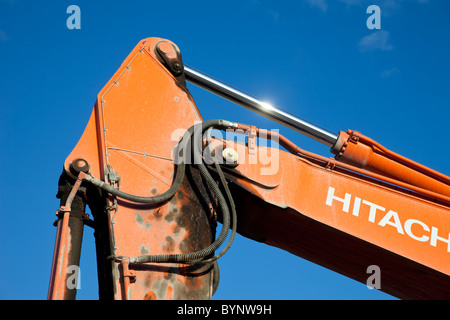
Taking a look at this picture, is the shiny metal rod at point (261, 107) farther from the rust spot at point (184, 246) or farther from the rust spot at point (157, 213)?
the rust spot at point (184, 246)

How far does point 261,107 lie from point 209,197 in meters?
1.02

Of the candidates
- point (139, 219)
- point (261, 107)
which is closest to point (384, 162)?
point (261, 107)

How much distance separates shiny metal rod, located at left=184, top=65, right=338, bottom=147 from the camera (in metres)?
5.05

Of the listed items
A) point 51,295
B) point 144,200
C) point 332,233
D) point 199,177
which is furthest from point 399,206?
point 51,295

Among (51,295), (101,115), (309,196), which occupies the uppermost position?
(101,115)

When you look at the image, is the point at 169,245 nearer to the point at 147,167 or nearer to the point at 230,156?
the point at 147,167

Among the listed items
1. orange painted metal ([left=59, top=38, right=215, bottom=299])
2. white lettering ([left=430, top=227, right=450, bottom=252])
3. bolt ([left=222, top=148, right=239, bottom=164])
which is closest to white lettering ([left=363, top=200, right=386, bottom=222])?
white lettering ([left=430, top=227, right=450, bottom=252])

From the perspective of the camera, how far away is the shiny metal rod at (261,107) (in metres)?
5.05

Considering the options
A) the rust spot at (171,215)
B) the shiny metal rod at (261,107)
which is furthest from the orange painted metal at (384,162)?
the rust spot at (171,215)

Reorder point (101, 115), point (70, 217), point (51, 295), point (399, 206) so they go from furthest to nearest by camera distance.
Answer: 1. point (399, 206)
2. point (101, 115)
3. point (70, 217)
4. point (51, 295)
